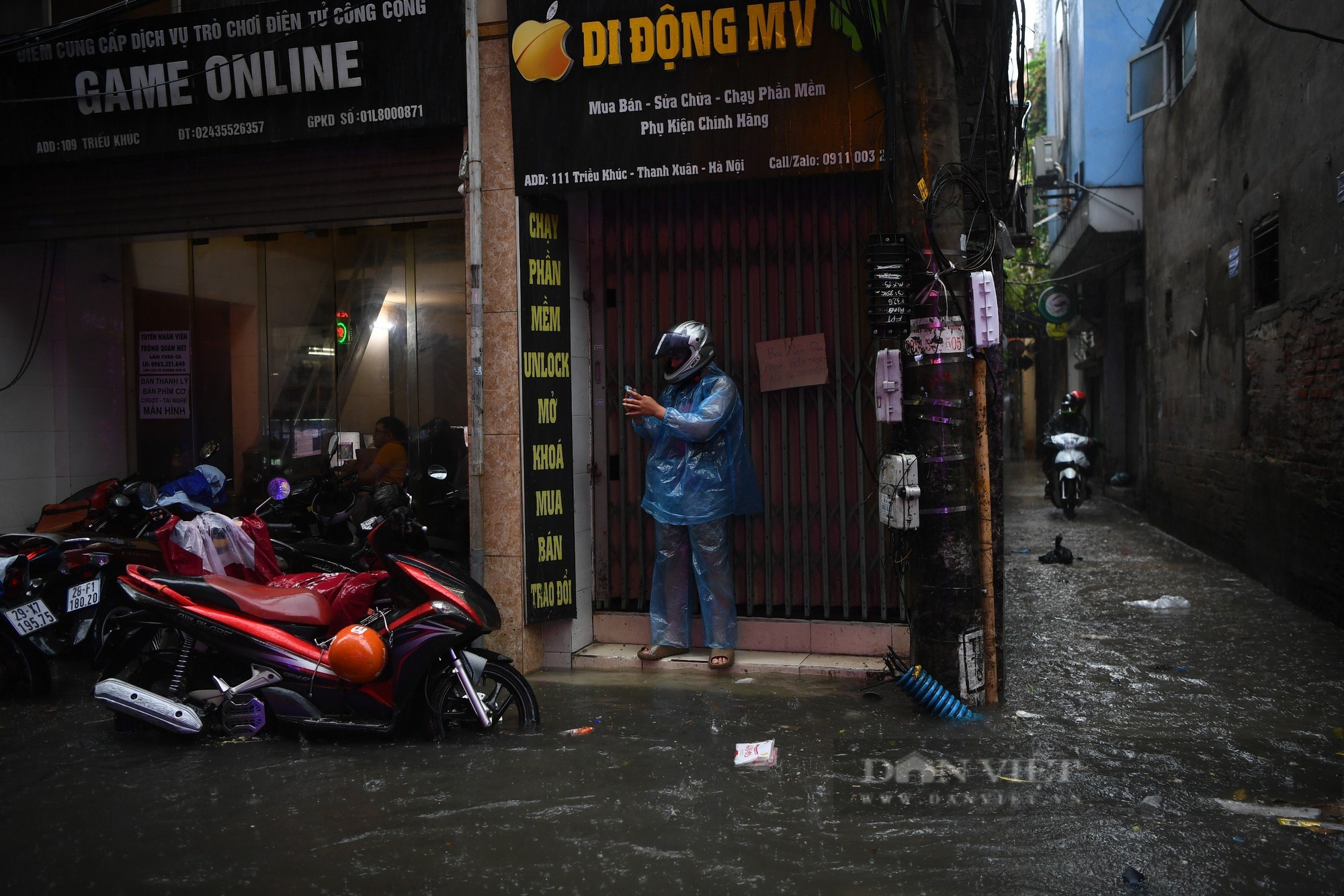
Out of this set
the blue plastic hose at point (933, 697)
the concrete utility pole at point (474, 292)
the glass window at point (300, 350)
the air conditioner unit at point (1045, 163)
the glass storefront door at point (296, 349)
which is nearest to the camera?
the blue plastic hose at point (933, 697)

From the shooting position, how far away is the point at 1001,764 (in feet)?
14.7

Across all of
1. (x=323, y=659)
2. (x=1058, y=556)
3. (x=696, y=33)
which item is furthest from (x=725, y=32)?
(x=1058, y=556)

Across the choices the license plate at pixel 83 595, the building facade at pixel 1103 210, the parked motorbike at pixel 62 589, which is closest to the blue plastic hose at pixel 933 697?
the parked motorbike at pixel 62 589

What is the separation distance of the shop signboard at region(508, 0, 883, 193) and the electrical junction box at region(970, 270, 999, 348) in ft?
3.80

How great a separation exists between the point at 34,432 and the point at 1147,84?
14000mm

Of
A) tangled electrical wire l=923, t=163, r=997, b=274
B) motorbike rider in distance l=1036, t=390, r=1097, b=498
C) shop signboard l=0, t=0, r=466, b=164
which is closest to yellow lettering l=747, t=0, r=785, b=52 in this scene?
tangled electrical wire l=923, t=163, r=997, b=274

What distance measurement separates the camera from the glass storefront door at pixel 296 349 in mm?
8211

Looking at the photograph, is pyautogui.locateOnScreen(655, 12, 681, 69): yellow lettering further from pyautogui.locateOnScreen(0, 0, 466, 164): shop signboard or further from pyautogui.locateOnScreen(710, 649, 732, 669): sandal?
pyautogui.locateOnScreen(710, 649, 732, 669): sandal

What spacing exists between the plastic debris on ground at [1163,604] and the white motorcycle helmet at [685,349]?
4372 mm

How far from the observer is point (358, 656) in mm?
4781

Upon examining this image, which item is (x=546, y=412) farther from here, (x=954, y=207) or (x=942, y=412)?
(x=954, y=207)

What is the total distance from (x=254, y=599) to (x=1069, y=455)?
Result: 12703 mm

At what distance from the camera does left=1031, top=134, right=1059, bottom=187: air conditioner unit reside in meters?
17.8

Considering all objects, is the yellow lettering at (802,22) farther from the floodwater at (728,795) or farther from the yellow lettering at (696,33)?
the floodwater at (728,795)
